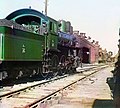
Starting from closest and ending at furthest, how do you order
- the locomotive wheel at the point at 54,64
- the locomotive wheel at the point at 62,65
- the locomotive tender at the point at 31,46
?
the locomotive tender at the point at 31,46 → the locomotive wheel at the point at 54,64 → the locomotive wheel at the point at 62,65

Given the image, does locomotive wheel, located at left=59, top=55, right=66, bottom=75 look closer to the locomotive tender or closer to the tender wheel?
the locomotive tender

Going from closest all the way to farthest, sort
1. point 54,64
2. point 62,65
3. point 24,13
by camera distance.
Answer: point 24,13
point 54,64
point 62,65

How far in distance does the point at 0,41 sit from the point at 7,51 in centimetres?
47

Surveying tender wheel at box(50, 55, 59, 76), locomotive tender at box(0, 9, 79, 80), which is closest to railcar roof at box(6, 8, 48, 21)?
locomotive tender at box(0, 9, 79, 80)

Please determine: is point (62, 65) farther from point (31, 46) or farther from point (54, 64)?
point (31, 46)

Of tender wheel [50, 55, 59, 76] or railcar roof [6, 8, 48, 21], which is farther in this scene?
tender wheel [50, 55, 59, 76]

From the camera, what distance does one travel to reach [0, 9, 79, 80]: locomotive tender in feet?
46.7

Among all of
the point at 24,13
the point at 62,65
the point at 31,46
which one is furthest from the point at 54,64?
the point at 31,46

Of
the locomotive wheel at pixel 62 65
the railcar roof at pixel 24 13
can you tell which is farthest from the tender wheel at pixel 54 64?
the railcar roof at pixel 24 13

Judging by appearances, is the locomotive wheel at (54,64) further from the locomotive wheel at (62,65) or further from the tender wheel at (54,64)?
the locomotive wheel at (62,65)

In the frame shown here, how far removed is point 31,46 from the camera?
16844mm

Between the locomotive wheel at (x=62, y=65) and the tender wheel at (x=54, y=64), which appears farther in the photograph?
the locomotive wheel at (x=62, y=65)

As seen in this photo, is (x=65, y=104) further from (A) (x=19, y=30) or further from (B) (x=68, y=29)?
(B) (x=68, y=29)

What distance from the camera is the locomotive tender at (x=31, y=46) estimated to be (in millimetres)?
14227
